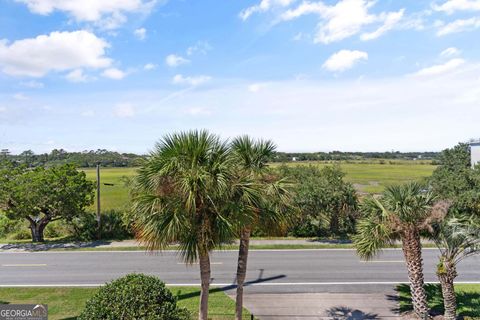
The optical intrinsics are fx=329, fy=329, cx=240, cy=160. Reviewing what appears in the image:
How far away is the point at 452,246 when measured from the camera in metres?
10.6

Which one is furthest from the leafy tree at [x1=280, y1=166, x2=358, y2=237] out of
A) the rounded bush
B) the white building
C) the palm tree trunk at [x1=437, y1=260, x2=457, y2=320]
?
the white building

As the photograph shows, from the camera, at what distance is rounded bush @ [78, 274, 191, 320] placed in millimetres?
7250

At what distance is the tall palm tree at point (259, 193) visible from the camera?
8261 mm

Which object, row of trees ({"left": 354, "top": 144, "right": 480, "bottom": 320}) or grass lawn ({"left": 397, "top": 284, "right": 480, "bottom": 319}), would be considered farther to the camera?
grass lawn ({"left": 397, "top": 284, "right": 480, "bottom": 319})

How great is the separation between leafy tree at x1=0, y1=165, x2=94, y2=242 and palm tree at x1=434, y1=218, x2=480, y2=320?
2262cm

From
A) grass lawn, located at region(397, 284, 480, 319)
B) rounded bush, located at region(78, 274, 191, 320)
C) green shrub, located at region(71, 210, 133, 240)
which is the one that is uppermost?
rounded bush, located at region(78, 274, 191, 320)

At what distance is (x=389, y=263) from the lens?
18.8m

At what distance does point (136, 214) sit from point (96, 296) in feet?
6.78

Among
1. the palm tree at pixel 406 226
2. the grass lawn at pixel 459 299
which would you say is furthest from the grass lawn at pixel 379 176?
the palm tree at pixel 406 226

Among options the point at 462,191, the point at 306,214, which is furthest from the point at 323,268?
the point at 462,191

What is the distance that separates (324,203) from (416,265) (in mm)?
12718

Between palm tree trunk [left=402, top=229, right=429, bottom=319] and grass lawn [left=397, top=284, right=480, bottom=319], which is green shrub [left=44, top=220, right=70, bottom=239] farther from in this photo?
palm tree trunk [left=402, top=229, right=429, bottom=319]

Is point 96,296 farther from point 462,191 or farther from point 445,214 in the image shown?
point 462,191

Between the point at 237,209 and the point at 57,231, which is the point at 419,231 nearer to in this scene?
the point at 237,209
